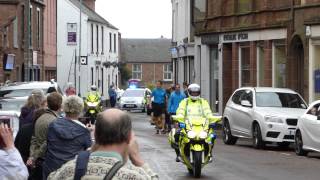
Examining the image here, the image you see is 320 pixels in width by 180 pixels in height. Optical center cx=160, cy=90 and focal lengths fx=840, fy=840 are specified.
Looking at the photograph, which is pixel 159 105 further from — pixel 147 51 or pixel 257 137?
pixel 147 51

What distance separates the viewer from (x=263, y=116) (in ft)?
75.8

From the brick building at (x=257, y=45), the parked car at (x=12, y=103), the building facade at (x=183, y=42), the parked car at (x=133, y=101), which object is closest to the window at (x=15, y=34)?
the brick building at (x=257, y=45)

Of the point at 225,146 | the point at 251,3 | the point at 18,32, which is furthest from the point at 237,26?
the point at 225,146

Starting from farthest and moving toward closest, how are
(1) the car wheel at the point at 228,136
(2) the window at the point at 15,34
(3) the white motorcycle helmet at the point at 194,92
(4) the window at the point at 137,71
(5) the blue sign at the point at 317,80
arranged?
1. (4) the window at the point at 137,71
2. (2) the window at the point at 15,34
3. (5) the blue sign at the point at 317,80
4. (1) the car wheel at the point at 228,136
5. (3) the white motorcycle helmet at the point at 194,92

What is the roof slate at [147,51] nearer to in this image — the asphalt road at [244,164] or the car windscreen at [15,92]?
the car windscreen at [15,92]

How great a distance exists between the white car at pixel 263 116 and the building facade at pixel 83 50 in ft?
130

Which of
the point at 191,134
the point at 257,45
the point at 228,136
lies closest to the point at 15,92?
the point at 228,136

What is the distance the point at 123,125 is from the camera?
195 inches

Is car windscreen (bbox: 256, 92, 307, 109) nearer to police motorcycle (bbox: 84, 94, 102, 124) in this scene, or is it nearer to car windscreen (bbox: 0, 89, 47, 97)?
car windscreen (bbox: 0, 89, 47, 97)

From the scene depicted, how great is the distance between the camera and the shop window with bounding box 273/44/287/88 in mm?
35875

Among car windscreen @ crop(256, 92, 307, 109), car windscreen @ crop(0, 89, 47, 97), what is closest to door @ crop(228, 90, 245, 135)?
car windscreen @ crop(256, 92, 307, 109)

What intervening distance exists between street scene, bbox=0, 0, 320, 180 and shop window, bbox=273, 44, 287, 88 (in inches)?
1.7

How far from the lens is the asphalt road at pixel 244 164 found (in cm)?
1605

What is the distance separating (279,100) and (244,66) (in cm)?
1546
